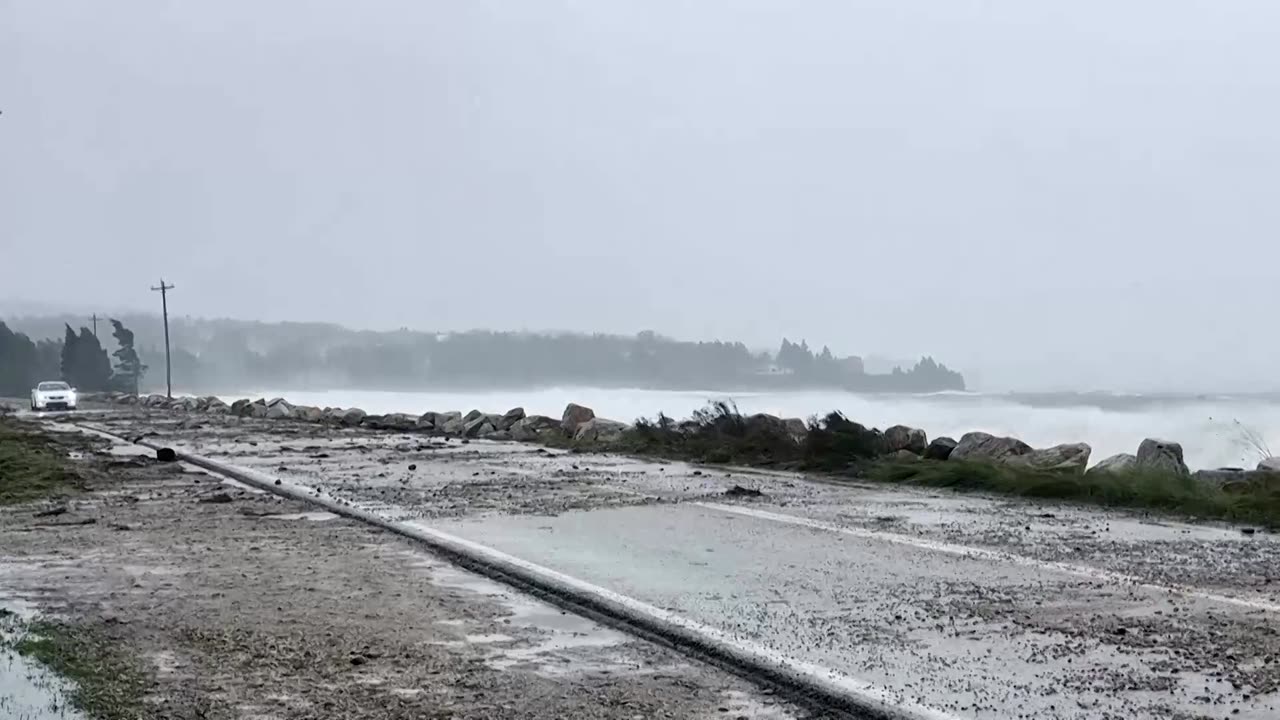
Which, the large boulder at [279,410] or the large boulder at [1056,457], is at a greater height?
the large boulder at [279,410]

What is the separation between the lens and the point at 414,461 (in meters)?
19.7

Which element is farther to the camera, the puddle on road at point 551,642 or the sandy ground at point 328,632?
the puddle on road at point 551,642

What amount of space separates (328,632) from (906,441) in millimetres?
13313

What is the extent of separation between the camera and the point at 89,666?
19.2 ft

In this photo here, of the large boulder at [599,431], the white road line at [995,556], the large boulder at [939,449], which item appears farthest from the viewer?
the large boulder at [599,431]

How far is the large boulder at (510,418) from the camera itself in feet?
97.9

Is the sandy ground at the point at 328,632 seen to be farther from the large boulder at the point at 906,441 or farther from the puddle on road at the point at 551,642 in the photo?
the large boulder at the point at 906,441

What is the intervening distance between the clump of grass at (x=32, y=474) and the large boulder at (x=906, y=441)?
11055 mm

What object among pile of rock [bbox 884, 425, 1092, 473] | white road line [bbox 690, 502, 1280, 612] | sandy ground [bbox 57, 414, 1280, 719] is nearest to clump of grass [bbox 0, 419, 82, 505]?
sandy ground [bbox 57, 414, 1280, 719]

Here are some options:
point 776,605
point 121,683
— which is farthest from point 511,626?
point 121,683

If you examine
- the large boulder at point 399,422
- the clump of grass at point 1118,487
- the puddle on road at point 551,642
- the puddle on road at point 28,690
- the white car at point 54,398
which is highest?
the white car at point 54,398

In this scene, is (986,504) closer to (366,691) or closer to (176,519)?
(176,519)

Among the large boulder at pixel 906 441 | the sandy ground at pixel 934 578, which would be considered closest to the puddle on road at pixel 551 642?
the sandy ground at pixel 934 578

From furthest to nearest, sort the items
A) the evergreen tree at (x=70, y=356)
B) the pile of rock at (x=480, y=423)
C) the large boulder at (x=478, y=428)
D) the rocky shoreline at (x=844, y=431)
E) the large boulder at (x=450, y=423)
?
the evergreen tree at (x=70, y=356) < the large boulder at (x=450, y=423) < the large boulder at (x=478, y=428) < the pile of rock at (x=480, y=423) < the rocky shoreline at (x=844, y=431)
